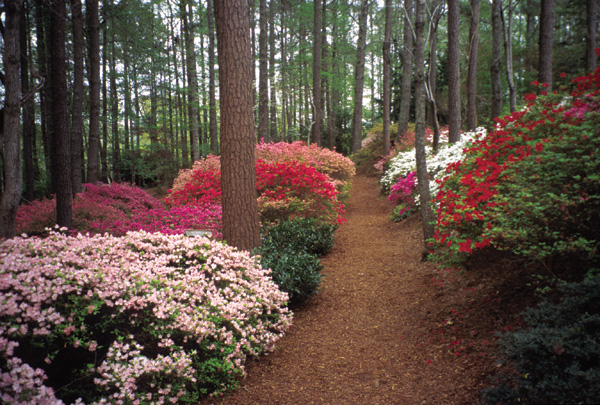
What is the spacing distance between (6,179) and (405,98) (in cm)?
1221

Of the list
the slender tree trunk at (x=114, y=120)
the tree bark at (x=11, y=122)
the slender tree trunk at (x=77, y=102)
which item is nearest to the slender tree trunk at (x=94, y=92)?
the slender tree trunk at (x=77, y=102)

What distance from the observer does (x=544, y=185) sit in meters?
2.53

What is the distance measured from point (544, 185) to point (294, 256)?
2.96 metres

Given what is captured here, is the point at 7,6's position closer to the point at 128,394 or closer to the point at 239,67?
the point at 239,67

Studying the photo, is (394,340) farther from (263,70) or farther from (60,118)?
(263,70)

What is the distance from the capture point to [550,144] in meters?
2.54

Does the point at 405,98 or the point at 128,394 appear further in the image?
the point at 405,98

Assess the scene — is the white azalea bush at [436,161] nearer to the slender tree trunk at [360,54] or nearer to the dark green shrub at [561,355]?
the dark green shrub at [561,355]

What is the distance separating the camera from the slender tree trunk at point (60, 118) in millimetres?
5539

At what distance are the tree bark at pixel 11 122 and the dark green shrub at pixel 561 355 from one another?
5448 millimetres

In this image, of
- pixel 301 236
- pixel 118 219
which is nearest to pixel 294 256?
pixel 301 236

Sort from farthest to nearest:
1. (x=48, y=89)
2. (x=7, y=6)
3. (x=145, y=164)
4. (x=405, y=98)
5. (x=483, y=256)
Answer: (x=145, y=164), (x=405, y=98), (x=48, y=89), (x=7, y=6), (x=483, y=256)

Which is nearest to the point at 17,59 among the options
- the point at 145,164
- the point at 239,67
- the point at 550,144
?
the point at 239,67

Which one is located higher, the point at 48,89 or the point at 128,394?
the point at 48,89
